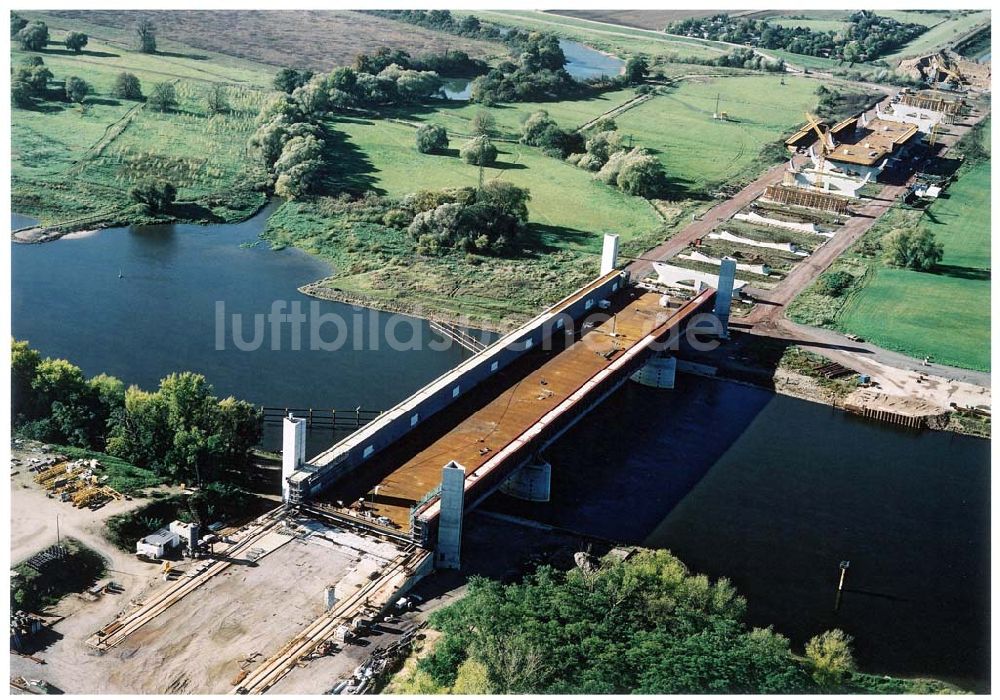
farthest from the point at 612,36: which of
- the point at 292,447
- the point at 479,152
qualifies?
the point at 292,447

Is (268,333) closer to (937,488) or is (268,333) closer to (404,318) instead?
(404,318)

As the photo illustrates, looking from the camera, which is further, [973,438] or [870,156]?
[870,156]

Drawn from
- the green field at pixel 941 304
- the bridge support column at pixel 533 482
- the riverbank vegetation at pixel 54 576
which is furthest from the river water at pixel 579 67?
the riverbank vegetation at pixel 54 576

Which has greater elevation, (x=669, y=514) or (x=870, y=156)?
(x=870, y=156)

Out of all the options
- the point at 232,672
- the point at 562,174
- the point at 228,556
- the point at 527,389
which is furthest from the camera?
the point at 562,174

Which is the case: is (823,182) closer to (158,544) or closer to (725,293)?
(725,293)

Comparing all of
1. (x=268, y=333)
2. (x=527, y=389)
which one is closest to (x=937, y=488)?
(x=527, y=389)

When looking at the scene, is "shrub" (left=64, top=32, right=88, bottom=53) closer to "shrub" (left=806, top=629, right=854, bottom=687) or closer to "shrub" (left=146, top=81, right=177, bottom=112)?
"shrub" (left=146, top=81, right=177, bottom=112)
